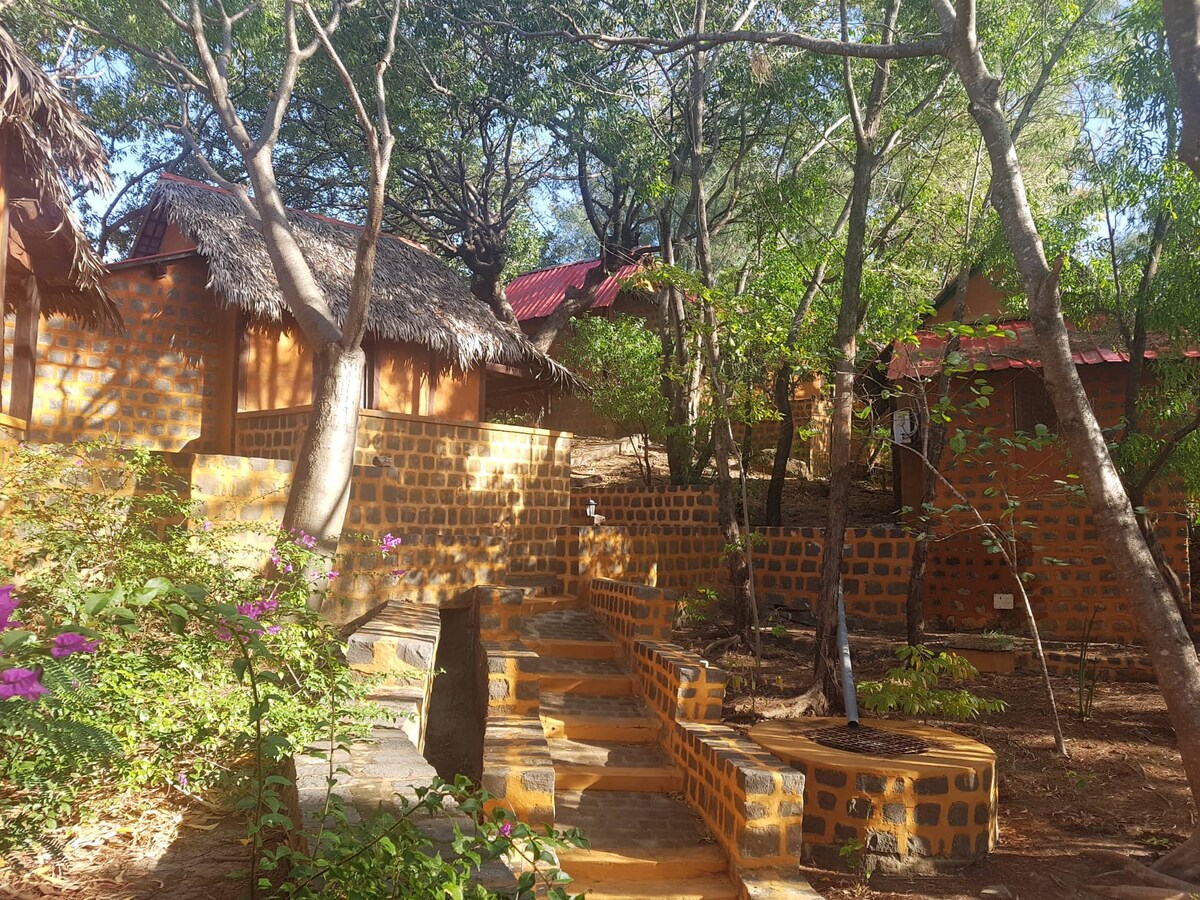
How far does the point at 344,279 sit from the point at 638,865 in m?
9.31

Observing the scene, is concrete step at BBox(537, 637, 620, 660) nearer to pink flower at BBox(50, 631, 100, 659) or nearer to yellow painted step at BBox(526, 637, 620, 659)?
yellow painted step at BBox(526, 637, 620, 659)

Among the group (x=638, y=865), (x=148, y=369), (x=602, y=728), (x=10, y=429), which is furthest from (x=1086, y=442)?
(x=148, y=369)

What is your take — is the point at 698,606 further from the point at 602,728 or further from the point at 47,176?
the point at 47,176

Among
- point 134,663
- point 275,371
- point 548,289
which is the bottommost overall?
point 134,663

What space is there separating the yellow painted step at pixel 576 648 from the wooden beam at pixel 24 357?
6.03 metres

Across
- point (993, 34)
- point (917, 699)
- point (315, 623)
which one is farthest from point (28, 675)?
point (993, 34)

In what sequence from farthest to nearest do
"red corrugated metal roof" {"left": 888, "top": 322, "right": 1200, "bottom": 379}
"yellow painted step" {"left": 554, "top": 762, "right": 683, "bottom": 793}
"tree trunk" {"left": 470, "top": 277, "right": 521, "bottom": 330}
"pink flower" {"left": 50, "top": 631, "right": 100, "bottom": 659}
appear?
"tree trunk" {"left": 470, "top": 277, "right": 521, "bottom": 330}
"red corrugated metal roof" {"left": 888, "top": 322, "right": 1200, "bottom": 379}
"yellow painted step" {"left": 554, "top": 762, "right": 683, "bottom": 793}
"pink flower" {"left": 50, "top": 631, "right": 100, "bottom": 659}

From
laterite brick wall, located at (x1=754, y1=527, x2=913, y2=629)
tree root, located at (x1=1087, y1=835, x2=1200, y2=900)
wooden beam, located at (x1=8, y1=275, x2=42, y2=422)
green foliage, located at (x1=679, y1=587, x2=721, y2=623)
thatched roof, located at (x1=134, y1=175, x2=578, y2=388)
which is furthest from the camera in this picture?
laterite brick wall, located at (x1=754, y1=527, x2=913, y2=629)

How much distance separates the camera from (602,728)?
6785mm

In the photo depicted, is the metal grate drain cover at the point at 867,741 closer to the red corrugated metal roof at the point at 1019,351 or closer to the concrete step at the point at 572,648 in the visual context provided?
the concrete step at the point at 572,648

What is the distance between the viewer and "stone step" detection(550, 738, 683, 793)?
6.06m

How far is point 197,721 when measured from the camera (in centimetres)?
360

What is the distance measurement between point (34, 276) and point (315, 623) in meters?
6.81

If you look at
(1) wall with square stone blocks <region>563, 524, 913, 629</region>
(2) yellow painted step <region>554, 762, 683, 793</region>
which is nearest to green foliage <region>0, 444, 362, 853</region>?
(2) yellow painted step <region>554, 762, 683, 793</region>
